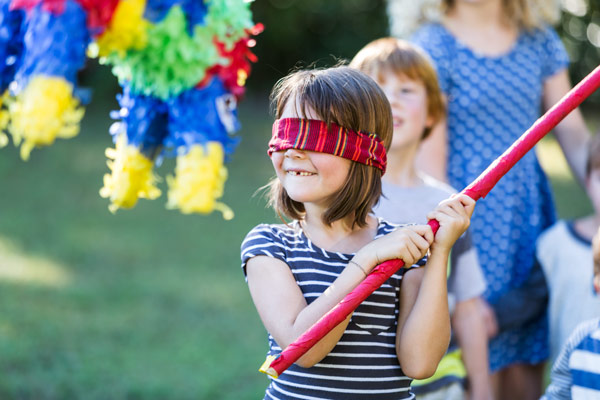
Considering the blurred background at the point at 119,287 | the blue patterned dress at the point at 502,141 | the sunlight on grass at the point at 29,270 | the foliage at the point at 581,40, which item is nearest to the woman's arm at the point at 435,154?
the blue patterned dress at the point at 502,141

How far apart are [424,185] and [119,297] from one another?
109 inches

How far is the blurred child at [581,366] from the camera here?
174 cm

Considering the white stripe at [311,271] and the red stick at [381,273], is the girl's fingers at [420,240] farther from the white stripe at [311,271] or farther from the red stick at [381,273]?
the white stripe at [311,271]

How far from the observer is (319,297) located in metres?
1.48

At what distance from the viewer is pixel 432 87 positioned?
2266 millimetres

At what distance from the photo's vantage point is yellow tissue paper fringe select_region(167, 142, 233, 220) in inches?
64.0

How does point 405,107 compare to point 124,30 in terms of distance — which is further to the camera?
point 405,107

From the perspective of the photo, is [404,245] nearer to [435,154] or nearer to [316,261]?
[316,261]

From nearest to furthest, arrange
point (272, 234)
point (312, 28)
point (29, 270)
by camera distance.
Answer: point (272, 234), point (29, 270), point (312, 28)

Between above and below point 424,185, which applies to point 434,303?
below

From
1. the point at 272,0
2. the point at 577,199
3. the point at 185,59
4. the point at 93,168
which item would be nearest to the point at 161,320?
the point at 185,59

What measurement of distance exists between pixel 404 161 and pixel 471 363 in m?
0.62

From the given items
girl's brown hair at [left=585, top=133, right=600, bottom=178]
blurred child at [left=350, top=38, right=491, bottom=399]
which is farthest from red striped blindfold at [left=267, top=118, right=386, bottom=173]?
girl's brown hair at [left=585, top=133, right=600, bottom=178]

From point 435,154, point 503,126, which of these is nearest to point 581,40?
point 503,126
